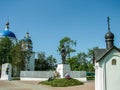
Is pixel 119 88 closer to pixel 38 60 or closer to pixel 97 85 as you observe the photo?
pixel 97 85

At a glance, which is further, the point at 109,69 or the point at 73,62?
the point at 73,62

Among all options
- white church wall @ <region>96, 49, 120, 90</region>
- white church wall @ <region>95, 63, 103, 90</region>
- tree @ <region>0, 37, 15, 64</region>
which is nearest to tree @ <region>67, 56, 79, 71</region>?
tree @ <region>0, 37, 15, 64</region>

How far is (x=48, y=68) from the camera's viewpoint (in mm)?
65125

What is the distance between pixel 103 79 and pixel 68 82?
27.3 feet

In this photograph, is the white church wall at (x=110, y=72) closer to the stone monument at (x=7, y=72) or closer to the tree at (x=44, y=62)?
the stone monument at (x=7, y=72)

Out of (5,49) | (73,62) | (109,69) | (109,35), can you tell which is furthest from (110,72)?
(5,49)

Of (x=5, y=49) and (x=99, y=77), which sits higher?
(x=5, y=49)

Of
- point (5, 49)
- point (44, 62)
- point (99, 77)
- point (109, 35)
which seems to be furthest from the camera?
point (44, 62)

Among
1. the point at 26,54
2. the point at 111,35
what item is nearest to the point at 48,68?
the point at 26,54

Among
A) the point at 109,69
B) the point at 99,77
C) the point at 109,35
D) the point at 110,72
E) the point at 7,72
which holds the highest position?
the point at 109,35

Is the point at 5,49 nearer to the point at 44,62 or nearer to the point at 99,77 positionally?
the point at 44,62

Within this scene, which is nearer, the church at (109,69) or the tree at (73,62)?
the church at (109,69)

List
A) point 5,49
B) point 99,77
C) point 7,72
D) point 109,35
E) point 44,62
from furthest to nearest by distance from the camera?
point 44,62
point 5,49
point 7,72
point 109,35
point 99,77

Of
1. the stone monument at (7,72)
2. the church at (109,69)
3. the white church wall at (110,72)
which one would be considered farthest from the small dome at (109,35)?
the stone monument at (7,72)
